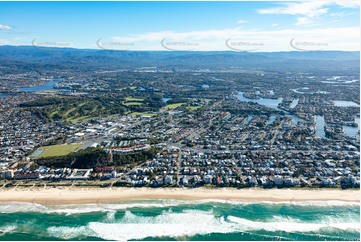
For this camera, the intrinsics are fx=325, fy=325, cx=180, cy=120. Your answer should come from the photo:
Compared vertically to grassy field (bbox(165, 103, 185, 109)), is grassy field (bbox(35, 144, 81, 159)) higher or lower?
higher

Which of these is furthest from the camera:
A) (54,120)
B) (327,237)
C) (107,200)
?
(54,120)

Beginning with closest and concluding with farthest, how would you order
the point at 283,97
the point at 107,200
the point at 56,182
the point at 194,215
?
the point at 194,215 → the point at 107,200 → the point at 56,182 → the point at 283,97

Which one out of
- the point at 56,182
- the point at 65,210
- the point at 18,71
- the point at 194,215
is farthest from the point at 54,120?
the point at 18,71

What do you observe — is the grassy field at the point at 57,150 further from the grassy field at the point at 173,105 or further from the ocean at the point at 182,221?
the grassy field at the point at 173,105

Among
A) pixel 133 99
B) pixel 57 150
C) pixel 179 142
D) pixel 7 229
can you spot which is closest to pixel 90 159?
pixel 57 150

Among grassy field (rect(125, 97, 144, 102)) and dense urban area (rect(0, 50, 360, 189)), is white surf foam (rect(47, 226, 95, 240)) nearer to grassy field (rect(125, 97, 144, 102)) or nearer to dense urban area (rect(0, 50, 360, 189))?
dense urban area (rect(0, 50, 360, 189))

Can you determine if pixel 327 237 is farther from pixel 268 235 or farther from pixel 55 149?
pixel 55 149

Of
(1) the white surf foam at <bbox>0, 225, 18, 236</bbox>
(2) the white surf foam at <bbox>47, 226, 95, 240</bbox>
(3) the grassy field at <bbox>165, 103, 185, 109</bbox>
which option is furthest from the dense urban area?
(2) the white surf foam at <bbox>47, 226, 95, 240</bbox>
